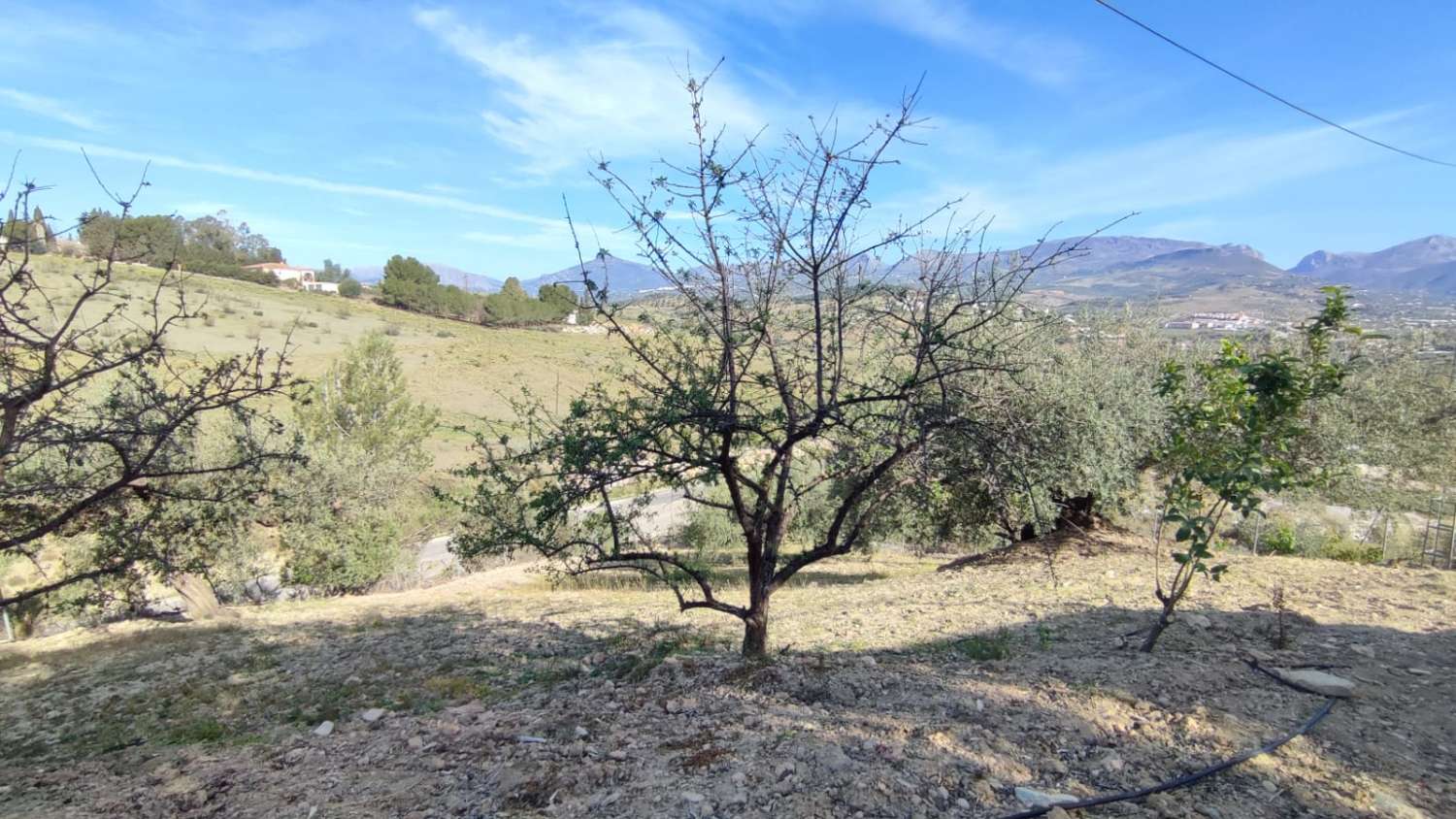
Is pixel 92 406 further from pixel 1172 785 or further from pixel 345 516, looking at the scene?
pixel 345 516

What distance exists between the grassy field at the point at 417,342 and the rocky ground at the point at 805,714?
68.8ft

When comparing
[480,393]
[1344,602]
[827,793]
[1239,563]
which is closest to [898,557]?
[1239,563]

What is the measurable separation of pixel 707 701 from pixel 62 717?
286 inches

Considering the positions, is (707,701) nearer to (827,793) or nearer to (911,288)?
(827,793)

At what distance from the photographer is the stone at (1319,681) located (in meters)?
4.48

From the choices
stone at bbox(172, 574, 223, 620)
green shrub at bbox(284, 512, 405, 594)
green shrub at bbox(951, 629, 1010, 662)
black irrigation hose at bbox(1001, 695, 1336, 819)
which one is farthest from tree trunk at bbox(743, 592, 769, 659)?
green shrub at bbox(284, 512, 405, 594)

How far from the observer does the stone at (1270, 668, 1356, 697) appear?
4484 mm

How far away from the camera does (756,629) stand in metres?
5.62

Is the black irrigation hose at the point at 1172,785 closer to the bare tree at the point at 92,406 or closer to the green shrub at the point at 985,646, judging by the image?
the green shrub at the point at 985,646

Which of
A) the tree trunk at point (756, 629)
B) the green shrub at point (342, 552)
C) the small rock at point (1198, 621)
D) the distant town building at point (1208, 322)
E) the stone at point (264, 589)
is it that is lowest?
the stone at point (264, 589)

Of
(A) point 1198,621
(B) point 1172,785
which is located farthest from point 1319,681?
(B) point 1172,785

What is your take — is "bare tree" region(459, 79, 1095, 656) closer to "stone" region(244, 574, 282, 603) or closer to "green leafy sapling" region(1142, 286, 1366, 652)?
"green leafy sapling" region(1142, 286, 1366, 652)

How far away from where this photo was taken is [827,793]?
11.3 ft

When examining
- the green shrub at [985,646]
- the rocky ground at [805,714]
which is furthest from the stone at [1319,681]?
the green shrub at [985,646]
